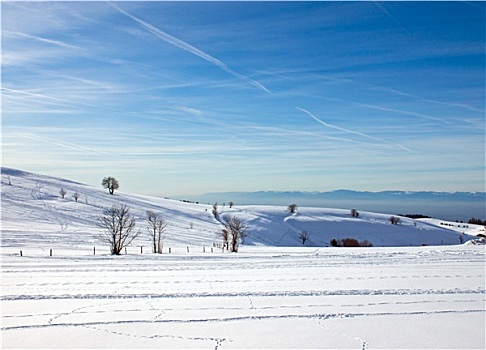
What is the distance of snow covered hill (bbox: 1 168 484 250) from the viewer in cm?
5647

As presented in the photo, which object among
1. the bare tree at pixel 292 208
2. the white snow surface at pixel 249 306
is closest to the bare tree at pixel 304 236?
the bare tree at pixel 292 208

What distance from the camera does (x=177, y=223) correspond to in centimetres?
8200

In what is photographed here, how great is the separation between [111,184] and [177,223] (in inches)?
1412

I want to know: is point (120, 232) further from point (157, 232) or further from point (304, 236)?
point (304, 236)

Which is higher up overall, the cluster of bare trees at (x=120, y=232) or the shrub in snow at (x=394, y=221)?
the shrub in snow at (x=394, y=221)

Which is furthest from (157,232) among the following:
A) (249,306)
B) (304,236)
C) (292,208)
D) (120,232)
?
(292,208)

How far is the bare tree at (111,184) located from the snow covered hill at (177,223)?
184cm

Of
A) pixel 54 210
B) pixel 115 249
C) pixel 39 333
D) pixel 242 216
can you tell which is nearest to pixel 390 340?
pixel 39 333

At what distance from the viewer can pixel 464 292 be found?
15.1m

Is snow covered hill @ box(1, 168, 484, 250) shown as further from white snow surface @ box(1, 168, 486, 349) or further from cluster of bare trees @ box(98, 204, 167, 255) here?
white snow surface @ box(1, 168, 486, 349)

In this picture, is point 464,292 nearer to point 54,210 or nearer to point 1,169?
point 54,210

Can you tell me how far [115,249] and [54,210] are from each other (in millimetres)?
45603

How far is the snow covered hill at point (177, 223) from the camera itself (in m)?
56.5

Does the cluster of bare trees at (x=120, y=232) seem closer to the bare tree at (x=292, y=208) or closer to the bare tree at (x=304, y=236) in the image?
the bare tree at (x=304, y=236)
